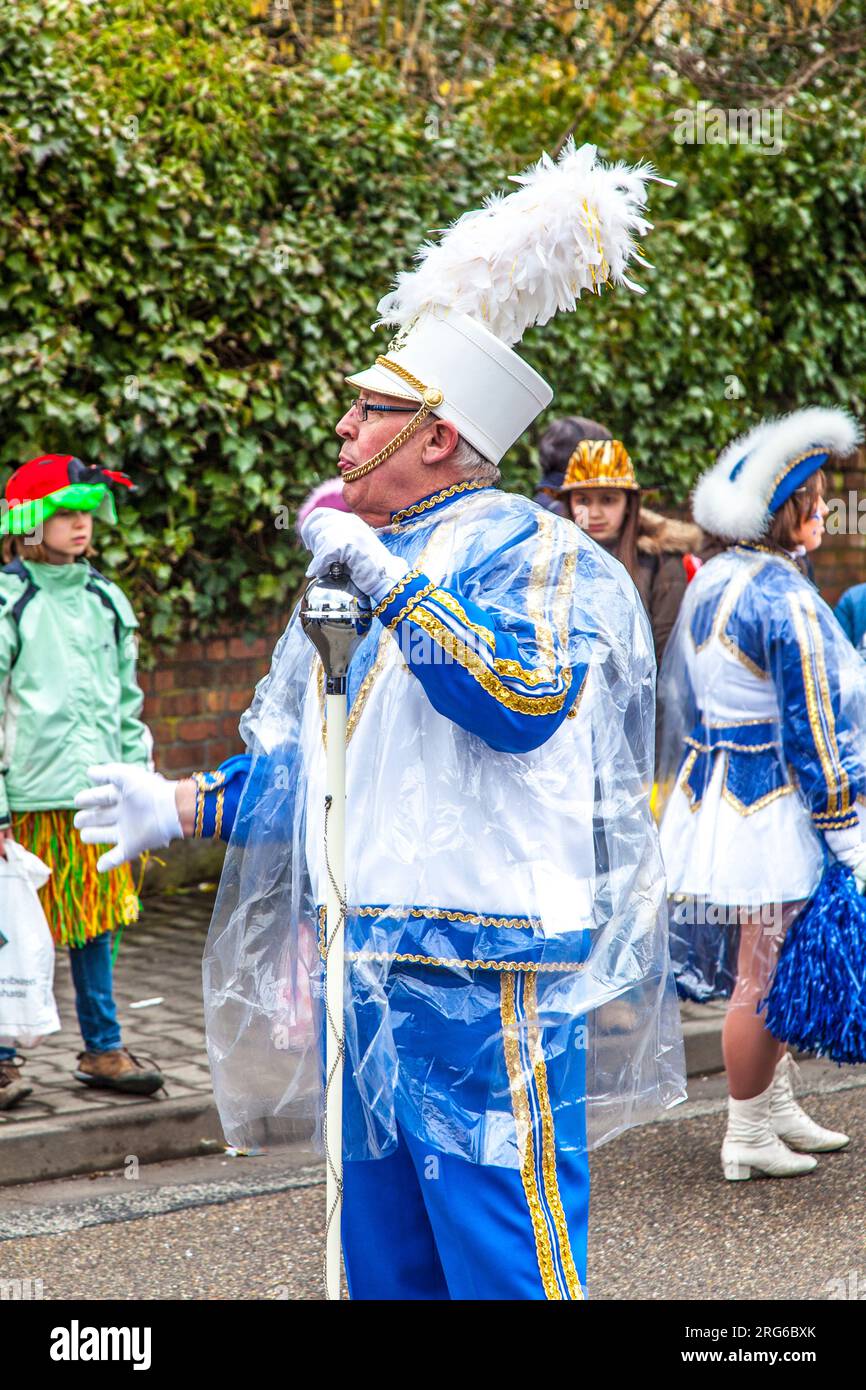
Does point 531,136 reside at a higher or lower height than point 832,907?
higher

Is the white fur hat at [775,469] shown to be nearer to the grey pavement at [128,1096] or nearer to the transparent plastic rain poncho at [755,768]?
the transparent plastic rain poncho at [755,768]

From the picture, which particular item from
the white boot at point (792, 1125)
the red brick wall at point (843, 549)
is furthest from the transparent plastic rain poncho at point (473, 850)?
the red brick wall at point (843, 549)

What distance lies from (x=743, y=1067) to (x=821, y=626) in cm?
119

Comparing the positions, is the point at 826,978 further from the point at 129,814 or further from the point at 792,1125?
the point at 129,814

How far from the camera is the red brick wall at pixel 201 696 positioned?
7.50 meters

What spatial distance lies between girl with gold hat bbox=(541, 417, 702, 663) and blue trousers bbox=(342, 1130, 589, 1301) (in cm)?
337

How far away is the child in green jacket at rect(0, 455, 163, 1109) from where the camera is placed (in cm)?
490

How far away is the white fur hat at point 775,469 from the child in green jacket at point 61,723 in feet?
5.84

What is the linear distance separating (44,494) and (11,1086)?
1652mm

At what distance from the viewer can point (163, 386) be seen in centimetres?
686

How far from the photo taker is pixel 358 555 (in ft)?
8.01

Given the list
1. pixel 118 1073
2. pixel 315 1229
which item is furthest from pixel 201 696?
pixel 315 1229
